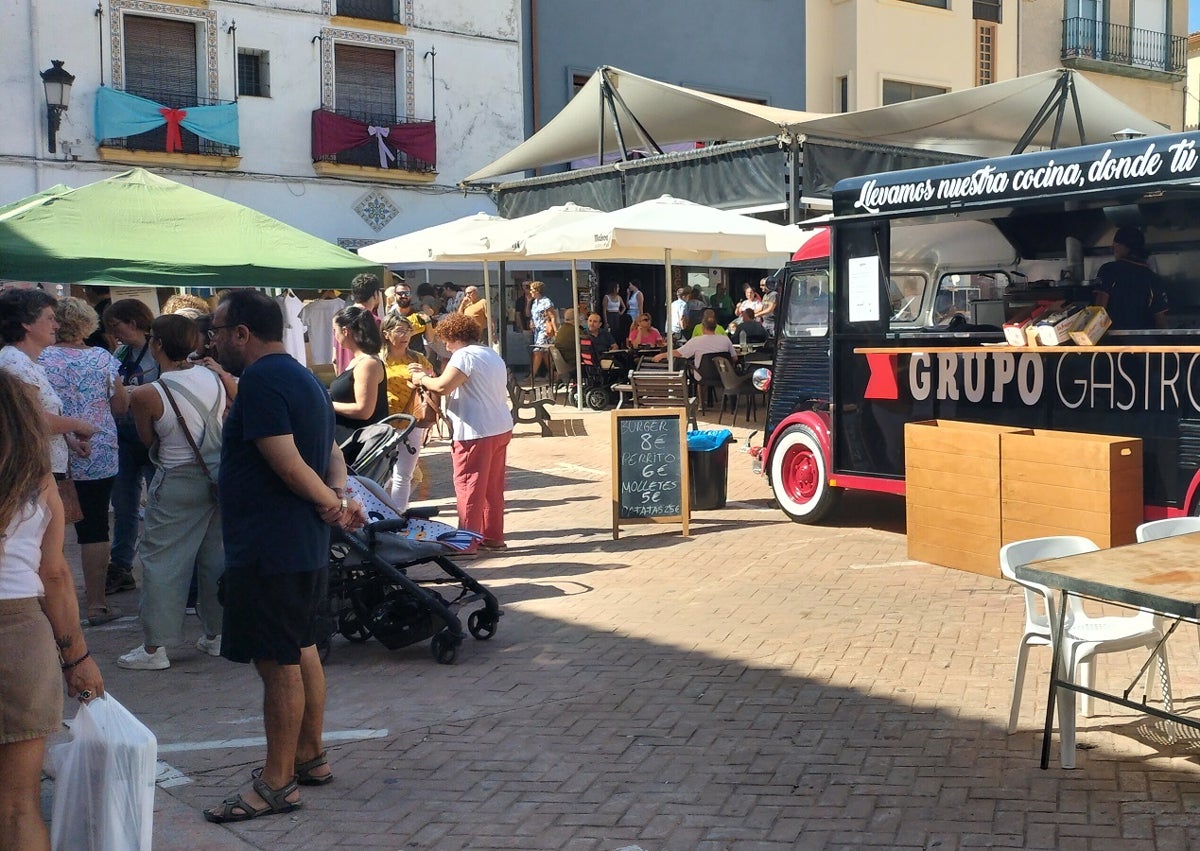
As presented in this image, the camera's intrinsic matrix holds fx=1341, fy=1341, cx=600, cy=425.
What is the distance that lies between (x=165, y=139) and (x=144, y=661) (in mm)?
17806

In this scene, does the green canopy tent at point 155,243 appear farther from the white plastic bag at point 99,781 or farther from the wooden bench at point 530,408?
the white plastic bag at point 99,781

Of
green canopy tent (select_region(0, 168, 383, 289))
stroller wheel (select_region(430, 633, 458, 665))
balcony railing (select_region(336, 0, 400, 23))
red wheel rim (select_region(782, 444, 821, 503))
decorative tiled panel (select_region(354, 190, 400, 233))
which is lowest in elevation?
stroller wheel (select_region(430, 633, 458, 665))

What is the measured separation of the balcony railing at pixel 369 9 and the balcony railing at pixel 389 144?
1.74m

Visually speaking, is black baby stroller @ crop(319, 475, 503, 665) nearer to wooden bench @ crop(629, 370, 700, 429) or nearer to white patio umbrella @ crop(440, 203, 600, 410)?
wooden bench @ crop(629, 370, 700, 429)

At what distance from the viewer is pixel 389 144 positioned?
81.6 ft

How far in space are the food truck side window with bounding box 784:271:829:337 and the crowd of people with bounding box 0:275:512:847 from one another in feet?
8.65

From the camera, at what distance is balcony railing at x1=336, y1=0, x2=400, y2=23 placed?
24484mm

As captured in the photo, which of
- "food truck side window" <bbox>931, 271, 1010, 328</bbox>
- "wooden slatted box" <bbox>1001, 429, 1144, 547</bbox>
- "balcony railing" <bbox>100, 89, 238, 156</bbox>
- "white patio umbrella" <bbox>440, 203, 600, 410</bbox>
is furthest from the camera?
"balcony railing" <bbox>100, 89, 238, 156</bbox>

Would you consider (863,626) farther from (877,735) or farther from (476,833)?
(476,833)

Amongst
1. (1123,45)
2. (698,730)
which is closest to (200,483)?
(698,730)

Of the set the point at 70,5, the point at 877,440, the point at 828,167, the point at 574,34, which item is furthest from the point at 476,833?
the point at 574,34

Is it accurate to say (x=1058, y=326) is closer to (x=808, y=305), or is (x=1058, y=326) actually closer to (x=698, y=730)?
(x=808, y=305)

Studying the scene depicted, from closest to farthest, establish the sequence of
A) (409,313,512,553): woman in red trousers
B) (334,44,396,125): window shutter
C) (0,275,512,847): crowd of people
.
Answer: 1. (0,275,512,847): crowd of people
2. (409,313,512,553): woman in red trousers
3. (334,44,396,125): window shutter

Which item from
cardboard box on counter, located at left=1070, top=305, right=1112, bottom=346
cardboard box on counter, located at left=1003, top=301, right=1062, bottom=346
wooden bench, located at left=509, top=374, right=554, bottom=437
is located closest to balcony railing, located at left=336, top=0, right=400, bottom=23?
wooden bench, located at left=509, top=374, right=554, bottom=437
